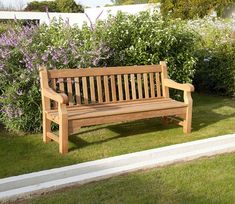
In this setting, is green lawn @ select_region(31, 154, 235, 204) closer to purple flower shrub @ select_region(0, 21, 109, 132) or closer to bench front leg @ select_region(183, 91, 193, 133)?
bench front leg @ select_region(183, 91, 193, 133)

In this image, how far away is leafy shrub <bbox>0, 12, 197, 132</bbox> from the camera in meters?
6.26

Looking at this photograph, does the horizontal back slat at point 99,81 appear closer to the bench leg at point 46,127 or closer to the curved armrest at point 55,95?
the curved armrest at point 55,95

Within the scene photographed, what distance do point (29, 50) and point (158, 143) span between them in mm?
2233

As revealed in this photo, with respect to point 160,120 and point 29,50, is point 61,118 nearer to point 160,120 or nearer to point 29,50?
point 29,50

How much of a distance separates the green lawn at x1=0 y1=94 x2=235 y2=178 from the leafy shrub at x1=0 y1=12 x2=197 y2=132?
0.50 m

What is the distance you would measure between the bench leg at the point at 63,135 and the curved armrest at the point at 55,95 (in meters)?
0.22

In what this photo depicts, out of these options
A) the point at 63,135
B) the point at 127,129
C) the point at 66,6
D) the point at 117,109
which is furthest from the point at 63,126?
the point at 66,6

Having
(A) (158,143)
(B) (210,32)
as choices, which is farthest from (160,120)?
(B) (210,32)

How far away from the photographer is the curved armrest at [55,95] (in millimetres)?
5086

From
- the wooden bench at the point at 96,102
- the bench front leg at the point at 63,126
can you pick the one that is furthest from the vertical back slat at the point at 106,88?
the bench front leg at the point at 63,126

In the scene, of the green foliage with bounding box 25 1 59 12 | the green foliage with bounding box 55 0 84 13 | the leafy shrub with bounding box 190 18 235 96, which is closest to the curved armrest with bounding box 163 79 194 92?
the leafy shrub with bounding box 190 18 235 96

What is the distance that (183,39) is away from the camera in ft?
25.7

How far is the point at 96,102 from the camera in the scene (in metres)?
6.30

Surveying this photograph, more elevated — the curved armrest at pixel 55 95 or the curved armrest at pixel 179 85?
the curved armrest at pixel 55 95
